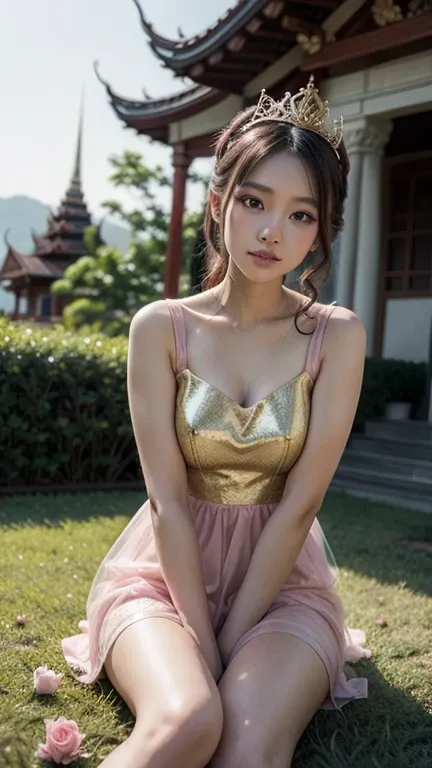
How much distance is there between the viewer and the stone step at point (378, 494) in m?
6.81

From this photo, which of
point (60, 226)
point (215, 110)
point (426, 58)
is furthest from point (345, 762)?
point (60, 226)

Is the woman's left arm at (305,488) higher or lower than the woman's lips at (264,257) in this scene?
lower

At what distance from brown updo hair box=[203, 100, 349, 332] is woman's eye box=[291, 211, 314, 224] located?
3 cm

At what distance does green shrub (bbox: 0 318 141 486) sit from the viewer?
6738 mm

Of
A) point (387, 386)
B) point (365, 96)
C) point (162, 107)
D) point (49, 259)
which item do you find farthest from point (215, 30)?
point (49, 259)

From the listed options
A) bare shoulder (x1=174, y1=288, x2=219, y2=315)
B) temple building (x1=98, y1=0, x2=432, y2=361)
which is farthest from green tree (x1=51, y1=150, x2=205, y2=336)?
bare shoulder (x1=174, y1=288, x2=219, y2=315)

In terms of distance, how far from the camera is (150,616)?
227cm

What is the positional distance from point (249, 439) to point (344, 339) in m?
0.42


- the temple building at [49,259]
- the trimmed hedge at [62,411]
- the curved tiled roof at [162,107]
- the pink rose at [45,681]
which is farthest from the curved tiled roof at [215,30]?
the temple building at [49,259]

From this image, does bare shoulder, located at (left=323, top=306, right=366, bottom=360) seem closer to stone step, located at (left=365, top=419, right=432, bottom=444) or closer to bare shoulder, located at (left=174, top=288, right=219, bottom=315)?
bare shoulder, located at (left=174, top=288, right=219, bottom=315)

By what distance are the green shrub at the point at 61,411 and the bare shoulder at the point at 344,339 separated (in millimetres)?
4594

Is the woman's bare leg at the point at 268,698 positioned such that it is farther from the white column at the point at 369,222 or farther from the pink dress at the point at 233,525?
the white column at the point at 369,222

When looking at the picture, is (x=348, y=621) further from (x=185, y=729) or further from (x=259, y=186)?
(x=259, y=186)

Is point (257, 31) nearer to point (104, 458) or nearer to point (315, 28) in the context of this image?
point (315, 28)
